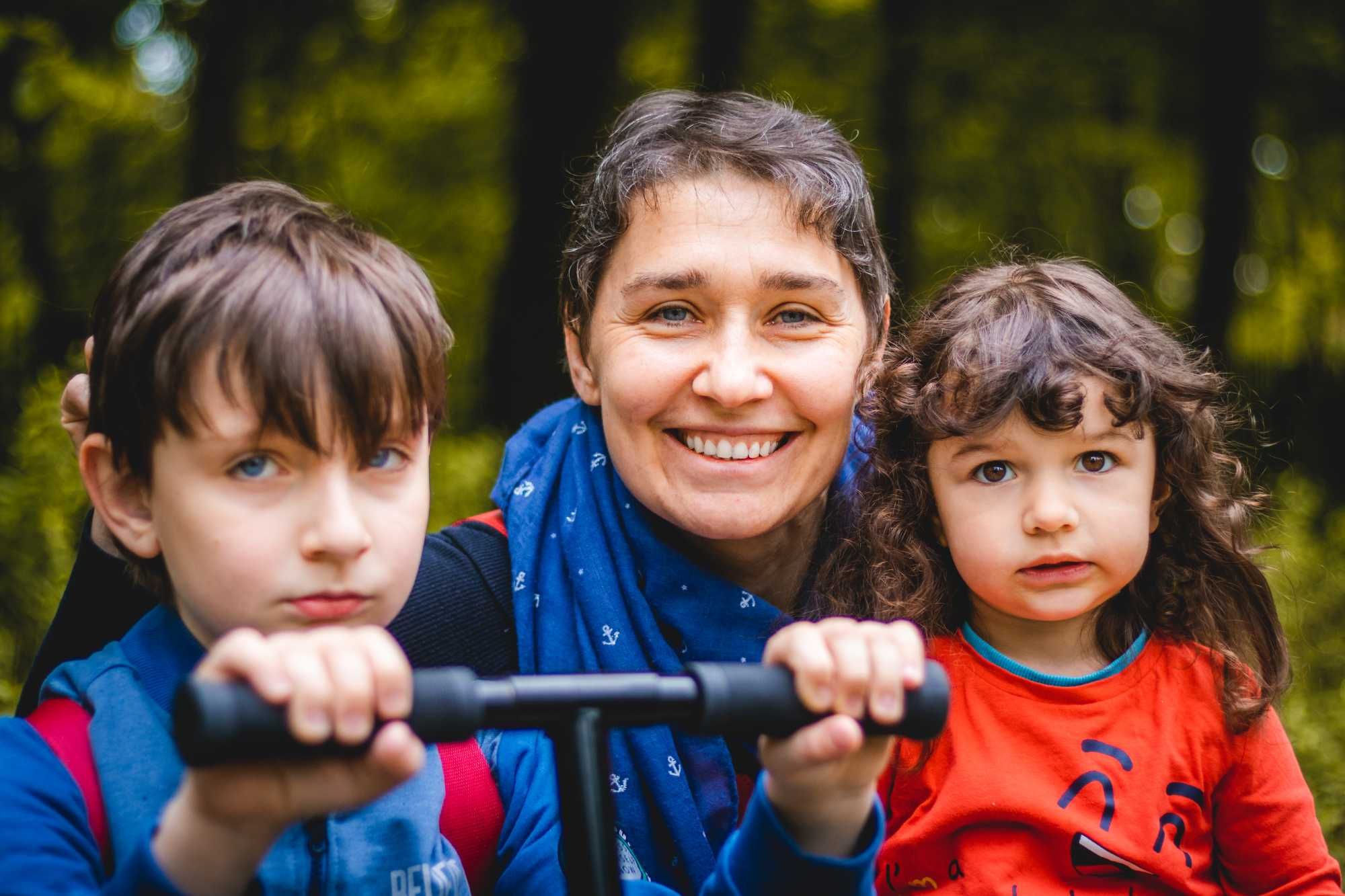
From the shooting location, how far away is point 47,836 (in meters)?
1.66

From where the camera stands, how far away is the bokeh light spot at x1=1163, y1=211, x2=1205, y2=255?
1195 centimetres

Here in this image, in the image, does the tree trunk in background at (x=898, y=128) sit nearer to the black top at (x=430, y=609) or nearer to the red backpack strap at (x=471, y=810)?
the black top at (x=430, y=609)

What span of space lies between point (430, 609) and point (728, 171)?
107 cm

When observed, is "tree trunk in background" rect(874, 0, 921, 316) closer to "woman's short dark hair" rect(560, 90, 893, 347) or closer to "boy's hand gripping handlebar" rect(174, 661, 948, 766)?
"woman's short dark hair" rect(560, 90, 893, 347)

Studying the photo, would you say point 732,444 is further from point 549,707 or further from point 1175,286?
point 1175,286

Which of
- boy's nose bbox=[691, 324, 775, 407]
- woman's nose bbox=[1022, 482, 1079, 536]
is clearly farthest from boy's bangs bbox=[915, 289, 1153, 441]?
boy's nose bbox=[691, 324, 775, 407]

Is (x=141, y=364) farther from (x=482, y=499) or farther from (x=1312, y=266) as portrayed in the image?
(x=1312, y=266)

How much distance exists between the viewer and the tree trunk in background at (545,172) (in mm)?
7238

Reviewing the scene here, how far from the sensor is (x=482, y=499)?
5.36 meters

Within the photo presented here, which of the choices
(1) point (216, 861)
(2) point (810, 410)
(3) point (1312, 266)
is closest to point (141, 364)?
(1) point (216, 861)

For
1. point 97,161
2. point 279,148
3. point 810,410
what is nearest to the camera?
point 810,410

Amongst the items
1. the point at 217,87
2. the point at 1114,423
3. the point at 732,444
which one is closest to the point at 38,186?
the point at 217,87

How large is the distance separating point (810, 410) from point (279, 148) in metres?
7.86

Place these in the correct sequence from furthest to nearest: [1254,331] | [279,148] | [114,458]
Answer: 1. [1254,331]
2. [279,148]
3. [114,458]
